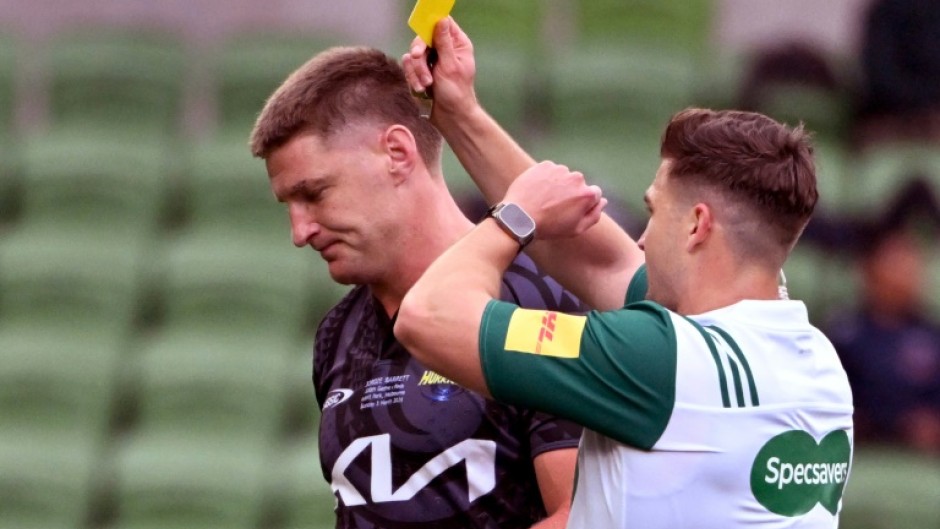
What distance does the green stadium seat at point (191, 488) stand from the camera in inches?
204

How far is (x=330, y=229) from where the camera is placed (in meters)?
2.62

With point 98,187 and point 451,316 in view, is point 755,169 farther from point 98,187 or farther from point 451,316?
point 98,187

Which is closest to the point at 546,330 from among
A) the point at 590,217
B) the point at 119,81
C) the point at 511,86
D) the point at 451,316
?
the point at 451,316

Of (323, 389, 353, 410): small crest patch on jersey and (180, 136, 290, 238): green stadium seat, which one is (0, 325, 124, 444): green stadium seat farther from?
(323, 389, 353, 410): small crest patch on jersey

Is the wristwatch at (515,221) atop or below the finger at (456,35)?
below

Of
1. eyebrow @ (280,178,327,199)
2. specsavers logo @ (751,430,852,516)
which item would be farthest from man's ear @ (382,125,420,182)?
specsavers logo @ (751,430,852,516)

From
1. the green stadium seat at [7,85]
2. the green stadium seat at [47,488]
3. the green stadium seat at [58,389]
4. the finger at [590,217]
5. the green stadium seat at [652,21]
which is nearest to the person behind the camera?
the finger at [590,217]

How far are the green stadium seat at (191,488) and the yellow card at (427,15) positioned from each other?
9.86 ft

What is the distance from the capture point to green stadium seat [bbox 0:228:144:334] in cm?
593

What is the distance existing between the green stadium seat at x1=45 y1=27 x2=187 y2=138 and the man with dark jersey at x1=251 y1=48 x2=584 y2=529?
153 inches

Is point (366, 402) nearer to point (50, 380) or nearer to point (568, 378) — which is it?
point (568, 378)

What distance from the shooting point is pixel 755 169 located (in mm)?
2273

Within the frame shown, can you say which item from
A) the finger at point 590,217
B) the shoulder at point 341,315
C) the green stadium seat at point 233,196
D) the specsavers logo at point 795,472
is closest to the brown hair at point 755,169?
the finger at point 590,217

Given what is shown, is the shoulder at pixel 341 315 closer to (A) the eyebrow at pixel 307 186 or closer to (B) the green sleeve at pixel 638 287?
(A) the eyebrow at pixel 307 186
